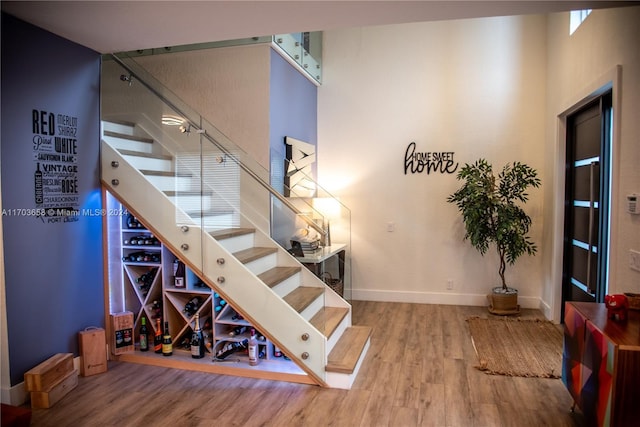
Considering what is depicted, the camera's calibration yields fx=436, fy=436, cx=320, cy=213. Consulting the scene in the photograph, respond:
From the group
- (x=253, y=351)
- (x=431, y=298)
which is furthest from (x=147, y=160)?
(x=431, y=298)

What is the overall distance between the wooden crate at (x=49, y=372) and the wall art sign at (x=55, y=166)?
3.20ft

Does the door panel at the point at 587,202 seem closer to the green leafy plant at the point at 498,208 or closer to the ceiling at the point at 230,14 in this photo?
the green leafy plant at the point at 498,208

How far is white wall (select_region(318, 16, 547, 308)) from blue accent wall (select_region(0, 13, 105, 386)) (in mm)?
3035

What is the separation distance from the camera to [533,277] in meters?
5.22

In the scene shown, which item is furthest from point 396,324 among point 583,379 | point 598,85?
point 598,85

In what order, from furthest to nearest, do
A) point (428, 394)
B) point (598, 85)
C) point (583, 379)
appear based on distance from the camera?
point (598, 85)
point (428, 394)
point (583, 379)

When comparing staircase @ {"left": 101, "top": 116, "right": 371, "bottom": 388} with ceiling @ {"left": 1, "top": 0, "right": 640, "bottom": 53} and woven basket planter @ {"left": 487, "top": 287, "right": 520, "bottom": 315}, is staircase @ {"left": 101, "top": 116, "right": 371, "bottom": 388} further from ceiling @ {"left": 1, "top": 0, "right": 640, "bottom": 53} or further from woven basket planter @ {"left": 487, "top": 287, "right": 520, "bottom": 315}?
woven basket planter @ {"left": 487, "top": 287, "right": 520, "bottom": 315}

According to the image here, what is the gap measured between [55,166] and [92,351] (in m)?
1.43

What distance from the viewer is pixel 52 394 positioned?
9.39ft

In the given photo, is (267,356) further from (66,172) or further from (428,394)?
(66,172)

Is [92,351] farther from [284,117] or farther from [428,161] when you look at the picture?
[428,161]

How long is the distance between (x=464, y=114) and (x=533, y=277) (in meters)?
2.13

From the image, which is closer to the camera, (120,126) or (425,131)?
(120,126)

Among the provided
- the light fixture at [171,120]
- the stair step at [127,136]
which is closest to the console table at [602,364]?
the light fixture at [171,120]
